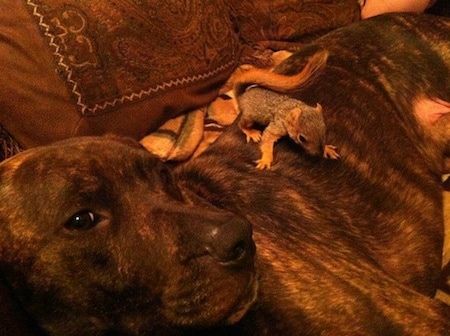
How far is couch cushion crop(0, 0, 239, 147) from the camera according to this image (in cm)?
183

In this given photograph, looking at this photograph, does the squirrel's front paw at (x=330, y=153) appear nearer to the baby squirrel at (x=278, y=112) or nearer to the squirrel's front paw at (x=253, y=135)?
the baby squirrel at (x=278, y=112)

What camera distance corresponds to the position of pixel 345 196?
1744mm

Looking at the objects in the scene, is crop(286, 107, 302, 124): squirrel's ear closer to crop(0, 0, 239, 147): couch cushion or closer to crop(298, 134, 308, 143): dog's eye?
crop(298, 134, 308, 143): dog's eye

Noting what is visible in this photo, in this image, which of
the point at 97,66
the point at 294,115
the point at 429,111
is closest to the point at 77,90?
the point at 97,66

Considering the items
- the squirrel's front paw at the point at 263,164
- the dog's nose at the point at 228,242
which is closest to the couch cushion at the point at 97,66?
the squirrel's front paw at the point at 263,164

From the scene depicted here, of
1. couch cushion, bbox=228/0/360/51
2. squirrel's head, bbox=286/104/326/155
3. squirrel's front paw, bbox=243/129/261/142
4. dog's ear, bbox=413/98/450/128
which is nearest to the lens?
squirrel's head, bbox=286/104/326/155

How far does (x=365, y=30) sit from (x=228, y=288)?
1356 mm

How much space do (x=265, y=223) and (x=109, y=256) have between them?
20.0 inches

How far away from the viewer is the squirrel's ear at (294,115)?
1.69 meters

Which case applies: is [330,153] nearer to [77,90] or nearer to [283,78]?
[283,78]

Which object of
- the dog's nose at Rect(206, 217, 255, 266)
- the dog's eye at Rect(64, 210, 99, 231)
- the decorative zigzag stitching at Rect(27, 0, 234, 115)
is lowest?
the decorative zigzag stitching at Rect(27, 0, 234, 115)

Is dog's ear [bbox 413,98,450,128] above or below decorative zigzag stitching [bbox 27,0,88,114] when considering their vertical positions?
below

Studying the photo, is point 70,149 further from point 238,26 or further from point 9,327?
point 238,26

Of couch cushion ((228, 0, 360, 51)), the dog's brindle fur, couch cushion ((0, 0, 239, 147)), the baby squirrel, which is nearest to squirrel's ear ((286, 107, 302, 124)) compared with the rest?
the baby squirrel
